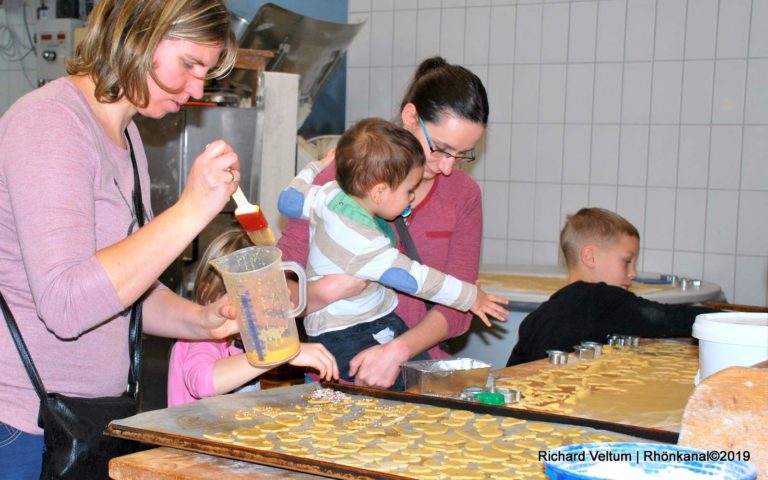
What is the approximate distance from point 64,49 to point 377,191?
3340 mm

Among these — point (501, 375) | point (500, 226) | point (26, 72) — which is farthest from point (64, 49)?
point (501, 375)

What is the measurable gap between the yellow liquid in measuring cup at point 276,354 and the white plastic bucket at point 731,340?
0.79 m

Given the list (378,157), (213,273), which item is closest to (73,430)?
(213,273)

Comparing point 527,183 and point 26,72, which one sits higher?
point 26,72

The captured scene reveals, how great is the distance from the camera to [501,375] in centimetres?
220

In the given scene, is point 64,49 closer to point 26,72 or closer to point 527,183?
point 26,72

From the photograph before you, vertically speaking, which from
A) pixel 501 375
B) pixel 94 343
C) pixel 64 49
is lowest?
pixel 501 375

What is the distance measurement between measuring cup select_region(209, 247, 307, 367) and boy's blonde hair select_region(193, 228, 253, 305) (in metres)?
0.63

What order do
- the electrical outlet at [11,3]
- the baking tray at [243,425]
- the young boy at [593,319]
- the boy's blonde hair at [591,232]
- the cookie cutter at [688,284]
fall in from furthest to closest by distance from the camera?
the electrical outlet at [11,3]
the cookie cutter at [688,284]
the boy's blonde hair at [591,232]
the young boy at [593,319]
the baking tray at [243,425]

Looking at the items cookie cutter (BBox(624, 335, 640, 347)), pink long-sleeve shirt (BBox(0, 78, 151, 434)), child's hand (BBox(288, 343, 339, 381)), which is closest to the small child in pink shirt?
child's hand (BBox(288, 343, 339, 381))

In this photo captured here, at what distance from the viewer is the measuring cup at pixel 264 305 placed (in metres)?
1.58

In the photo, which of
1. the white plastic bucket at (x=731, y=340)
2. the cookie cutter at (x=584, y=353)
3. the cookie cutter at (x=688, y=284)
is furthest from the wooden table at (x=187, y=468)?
the cookie cutter at (x=688, y=284)

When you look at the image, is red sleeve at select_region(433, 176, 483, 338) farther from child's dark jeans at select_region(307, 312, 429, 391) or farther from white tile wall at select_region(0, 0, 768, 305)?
white tile wall at select_region(0, 0, 768, 305)

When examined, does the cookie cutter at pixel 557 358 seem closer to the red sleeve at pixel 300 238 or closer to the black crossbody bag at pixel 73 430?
the red sleeve at pixel 300 238
